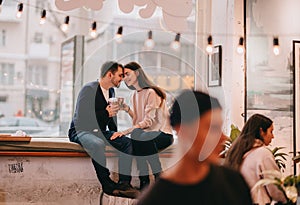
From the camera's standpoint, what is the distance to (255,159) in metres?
3.30

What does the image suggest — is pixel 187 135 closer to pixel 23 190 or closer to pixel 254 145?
pixel 254 145

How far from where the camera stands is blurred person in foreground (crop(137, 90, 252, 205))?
4.74 ft

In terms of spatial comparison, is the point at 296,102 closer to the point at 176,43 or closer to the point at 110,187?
the point at 176,43

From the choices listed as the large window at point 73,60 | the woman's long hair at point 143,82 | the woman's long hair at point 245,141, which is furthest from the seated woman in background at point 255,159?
the large window at point 73,60

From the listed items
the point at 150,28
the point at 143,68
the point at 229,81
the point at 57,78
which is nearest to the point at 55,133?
the point at 57,78

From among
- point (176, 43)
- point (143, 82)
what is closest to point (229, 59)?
point (176, 43)

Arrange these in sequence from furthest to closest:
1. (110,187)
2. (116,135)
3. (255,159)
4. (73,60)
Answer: (73,60) < (116,135) < (110,187) < (255,159)

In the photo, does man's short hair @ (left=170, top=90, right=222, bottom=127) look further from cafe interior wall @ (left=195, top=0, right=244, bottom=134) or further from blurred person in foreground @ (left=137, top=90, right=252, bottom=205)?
cafe interior wall @ (left=195, top=0, right=244, bottom=134)

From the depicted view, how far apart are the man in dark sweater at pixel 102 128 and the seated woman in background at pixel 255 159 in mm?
1551

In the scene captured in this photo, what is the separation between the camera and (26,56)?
5.56 meters

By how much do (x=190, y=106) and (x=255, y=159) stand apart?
1.80 meters

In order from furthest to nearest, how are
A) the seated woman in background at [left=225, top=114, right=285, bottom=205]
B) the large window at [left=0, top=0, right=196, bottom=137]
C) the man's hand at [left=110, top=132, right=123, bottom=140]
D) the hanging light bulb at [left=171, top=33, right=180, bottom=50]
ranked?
the large window at [left=0, top=0, right=196, bottom=137], the man's hand at [left=110, top=132, right=123, bottom=140], the hanging light bulb at [left=171, top=33, right=180, bottom=50], the seated woman in background at [left=225, top=114, right=285, bottom=205]

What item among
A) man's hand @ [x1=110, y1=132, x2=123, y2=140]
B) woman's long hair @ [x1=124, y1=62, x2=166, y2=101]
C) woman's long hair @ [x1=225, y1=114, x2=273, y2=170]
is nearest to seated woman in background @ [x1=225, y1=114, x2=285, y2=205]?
woman's long hair @ [x1=225, y1=114, x2=273, y2=170]

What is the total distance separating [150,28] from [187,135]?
408 centimetres
